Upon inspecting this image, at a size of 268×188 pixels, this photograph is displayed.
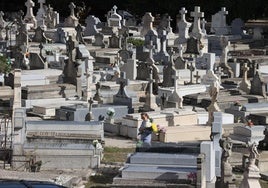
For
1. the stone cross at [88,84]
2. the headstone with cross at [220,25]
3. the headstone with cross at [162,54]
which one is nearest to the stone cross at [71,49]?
the stone cross at [88,84]

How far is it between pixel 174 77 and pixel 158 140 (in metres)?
5.33

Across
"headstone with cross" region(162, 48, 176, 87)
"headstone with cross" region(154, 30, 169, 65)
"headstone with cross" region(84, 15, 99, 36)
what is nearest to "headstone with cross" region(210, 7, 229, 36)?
"headstone with cross" region(84, 15, 99, 36)

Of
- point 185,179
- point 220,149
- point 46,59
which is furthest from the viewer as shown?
point 46,59

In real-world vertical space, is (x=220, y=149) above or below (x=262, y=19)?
below

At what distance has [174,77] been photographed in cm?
2316

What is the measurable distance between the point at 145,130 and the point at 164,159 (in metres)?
3.00

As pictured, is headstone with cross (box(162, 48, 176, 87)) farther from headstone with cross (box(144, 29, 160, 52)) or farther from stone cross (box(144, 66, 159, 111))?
headstone with cross (box(144, 29, 160, 52))

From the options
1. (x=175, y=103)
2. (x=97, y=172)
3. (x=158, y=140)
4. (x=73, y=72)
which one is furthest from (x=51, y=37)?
(x=97, y=172)

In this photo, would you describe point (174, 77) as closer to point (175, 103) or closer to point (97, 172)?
point (175, 103)

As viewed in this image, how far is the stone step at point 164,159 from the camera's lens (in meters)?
14.4

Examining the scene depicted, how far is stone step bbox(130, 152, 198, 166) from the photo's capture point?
14.4m

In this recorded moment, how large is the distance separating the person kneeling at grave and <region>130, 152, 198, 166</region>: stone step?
139 cm

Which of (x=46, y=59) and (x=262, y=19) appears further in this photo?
(x=262, y=19)

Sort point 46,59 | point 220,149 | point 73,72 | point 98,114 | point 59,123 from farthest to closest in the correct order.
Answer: point 46,59, point 73,72, point 98,114, point 59,123, point 220,149
